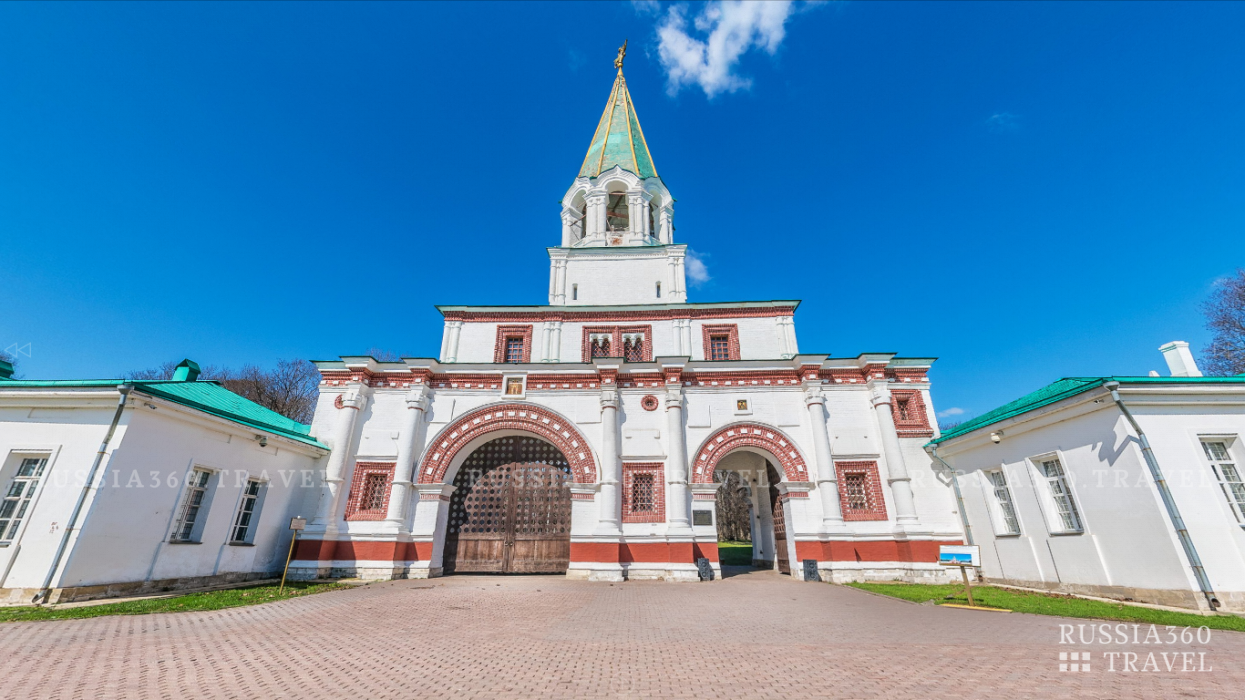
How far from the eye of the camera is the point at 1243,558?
854 cm

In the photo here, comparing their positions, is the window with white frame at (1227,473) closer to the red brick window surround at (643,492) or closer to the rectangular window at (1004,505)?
the rectangular window at (1004,505)

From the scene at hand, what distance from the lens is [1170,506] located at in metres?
8.85

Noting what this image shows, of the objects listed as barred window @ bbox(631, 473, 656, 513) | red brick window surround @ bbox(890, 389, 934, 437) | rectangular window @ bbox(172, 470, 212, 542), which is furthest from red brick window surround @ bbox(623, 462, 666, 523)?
rectangular window @ bbox(172, 470, 212, 542)

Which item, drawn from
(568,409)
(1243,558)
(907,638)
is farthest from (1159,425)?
(568,409)

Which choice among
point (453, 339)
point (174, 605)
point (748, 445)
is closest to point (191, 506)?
point (174, 605)

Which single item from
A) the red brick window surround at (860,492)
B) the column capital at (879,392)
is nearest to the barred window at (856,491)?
Answer: the red brick window surround at (860,492)

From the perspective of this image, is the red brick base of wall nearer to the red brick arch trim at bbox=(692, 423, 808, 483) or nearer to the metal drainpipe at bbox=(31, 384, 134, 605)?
the red brick arch trim at bbox=(692, 423, 808, 483)

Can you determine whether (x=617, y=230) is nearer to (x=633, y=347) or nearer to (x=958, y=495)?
(x=633, y=347)

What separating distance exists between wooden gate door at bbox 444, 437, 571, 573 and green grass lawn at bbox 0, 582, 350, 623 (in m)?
4.45

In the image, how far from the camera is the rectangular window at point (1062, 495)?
10.8 metres

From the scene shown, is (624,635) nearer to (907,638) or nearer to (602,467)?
(907,638)

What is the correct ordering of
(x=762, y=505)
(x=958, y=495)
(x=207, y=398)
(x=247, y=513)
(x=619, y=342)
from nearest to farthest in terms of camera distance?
(x=207, y=398) → (x=247, y=513) → (x=958, y=495) → (x=619, y=342) → (x=762, y=505)

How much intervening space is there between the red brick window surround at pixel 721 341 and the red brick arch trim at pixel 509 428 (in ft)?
18.8

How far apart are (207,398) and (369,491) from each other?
506 cm
